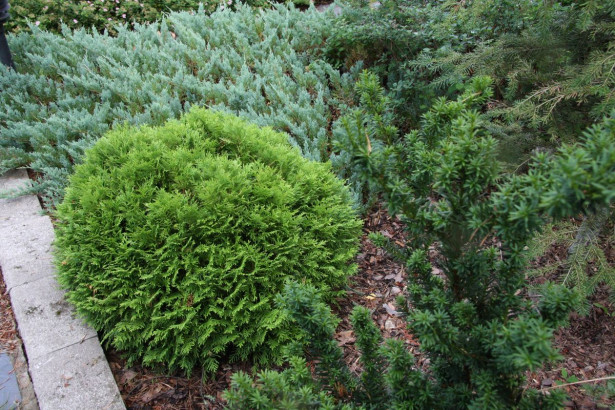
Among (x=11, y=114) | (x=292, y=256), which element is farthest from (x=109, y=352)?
(x=11, y=114)

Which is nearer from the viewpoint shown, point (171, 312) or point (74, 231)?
point (171, 312)

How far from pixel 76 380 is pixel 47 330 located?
1.49ft

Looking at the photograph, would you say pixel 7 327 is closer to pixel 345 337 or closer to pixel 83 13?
pixel 345 337

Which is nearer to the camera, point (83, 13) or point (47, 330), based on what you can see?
point (47, 330)

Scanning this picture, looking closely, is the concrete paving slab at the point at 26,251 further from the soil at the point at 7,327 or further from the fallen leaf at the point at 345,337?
the fallen leaf at the point at 345,337

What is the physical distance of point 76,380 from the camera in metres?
2.46

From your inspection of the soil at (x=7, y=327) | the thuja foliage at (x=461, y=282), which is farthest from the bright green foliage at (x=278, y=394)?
the soil at (x=7, y=327)

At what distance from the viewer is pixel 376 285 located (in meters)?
3.14

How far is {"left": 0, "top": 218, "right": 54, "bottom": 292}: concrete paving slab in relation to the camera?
3.09 m

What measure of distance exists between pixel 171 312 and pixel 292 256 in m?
0.69

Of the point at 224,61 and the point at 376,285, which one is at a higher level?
the point at 224,61

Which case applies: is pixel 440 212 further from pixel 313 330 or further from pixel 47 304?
pixel 47 304

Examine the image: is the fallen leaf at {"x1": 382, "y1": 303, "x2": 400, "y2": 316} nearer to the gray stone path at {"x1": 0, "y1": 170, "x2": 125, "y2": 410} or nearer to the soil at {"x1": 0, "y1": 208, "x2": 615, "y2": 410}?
the soil at {"x1": 0, "y1": 208, "x2": 615, "y2": 410}

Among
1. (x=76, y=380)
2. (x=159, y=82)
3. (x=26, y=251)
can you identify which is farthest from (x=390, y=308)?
(x=159, y=82)
